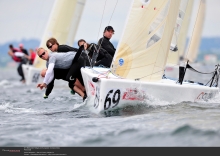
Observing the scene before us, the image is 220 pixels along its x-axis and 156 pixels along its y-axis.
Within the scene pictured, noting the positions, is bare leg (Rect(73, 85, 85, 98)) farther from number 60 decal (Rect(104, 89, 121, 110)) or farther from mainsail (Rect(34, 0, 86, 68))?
mainsail (Rect(34, 0, 86, 68))

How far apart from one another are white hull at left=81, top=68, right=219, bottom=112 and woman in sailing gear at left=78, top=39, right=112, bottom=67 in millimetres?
411

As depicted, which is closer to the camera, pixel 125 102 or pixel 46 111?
pixel 125 102

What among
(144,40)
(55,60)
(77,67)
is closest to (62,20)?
(77,67)

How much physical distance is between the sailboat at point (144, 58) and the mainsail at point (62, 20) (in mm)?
8892

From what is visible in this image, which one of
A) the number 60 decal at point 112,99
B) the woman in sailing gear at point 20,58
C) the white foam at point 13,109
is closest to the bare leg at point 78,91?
the white foam at point 13,109

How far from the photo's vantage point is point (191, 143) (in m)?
5.32

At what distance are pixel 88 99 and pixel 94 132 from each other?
87.9 inches

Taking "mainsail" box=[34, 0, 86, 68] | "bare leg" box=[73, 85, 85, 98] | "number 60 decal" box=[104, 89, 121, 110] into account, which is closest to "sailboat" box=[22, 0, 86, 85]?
"mainsail" box=[34, 0, 86, 68]

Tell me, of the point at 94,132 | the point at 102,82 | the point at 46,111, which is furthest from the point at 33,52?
the point at 94,132

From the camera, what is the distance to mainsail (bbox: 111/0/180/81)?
7961 millimetres

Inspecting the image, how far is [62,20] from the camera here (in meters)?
17.0

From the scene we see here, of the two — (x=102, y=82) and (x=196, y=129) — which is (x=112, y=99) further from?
(x=196, y=129)

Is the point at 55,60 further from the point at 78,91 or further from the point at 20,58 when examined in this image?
the point at 20,58

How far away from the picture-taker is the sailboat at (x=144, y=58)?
302 inches
